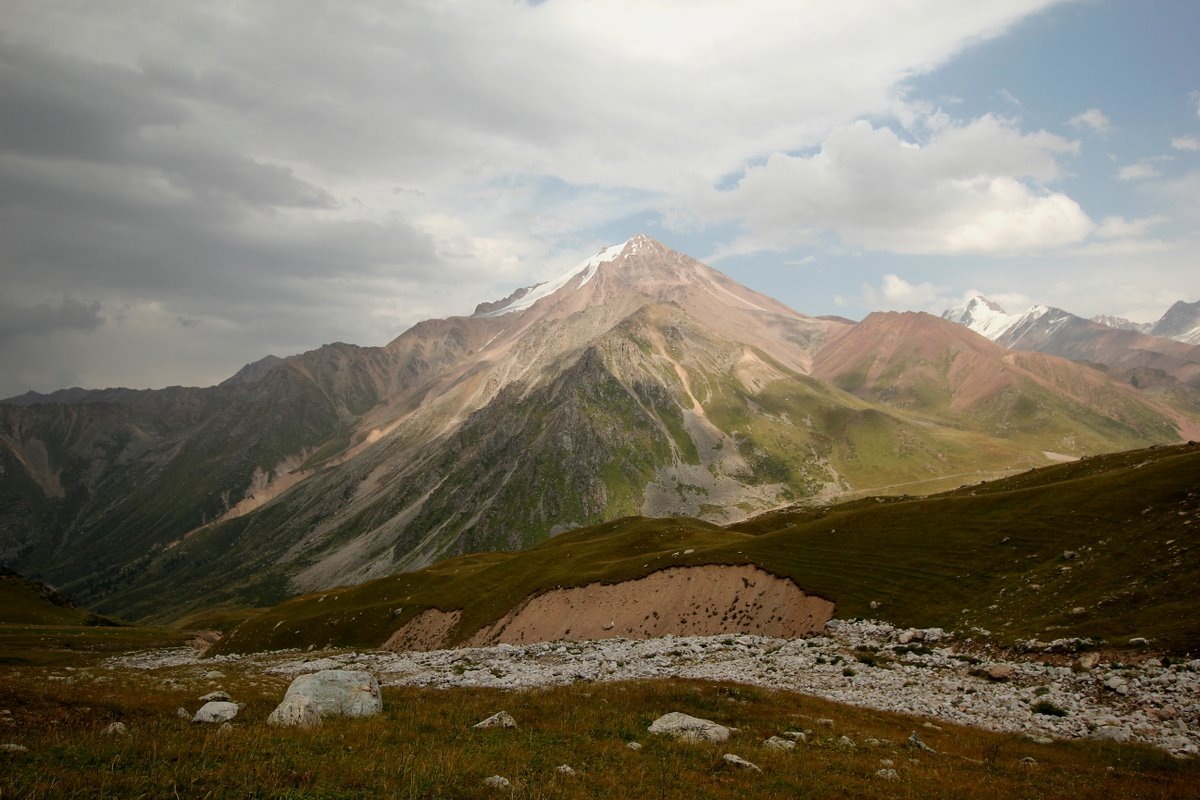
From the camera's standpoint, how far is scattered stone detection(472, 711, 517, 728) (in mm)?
22344

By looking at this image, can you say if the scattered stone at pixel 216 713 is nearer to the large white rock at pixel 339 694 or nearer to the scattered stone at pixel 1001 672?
the large white rock at pixel 339 694

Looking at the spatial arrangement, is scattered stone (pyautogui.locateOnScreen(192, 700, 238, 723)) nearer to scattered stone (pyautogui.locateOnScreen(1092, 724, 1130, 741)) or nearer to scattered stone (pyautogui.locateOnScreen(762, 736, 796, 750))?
scattered stone (pyautogui.locateOnScreen(762, 736, 796, 750))

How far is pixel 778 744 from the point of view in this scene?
21750 mm

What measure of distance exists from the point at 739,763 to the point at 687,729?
4015 millimetres

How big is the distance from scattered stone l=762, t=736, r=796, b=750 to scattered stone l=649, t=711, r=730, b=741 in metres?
1.41

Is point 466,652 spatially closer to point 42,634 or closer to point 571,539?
point 571,539

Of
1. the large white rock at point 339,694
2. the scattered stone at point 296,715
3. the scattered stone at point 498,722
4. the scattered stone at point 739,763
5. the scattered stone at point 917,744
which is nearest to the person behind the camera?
the scattered stone at point 739,763

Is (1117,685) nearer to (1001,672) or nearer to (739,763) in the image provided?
(1001,672)

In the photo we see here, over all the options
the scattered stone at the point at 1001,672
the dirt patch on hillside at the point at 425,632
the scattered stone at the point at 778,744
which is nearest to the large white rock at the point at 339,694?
the scattered stone at the point at 778,744

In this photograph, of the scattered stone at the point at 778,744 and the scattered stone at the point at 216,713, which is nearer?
the scattered stone at the point at 216,713

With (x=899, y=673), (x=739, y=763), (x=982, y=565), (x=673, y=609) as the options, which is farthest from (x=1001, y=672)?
(x=673, y=609)

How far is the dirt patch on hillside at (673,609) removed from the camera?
55250 mm

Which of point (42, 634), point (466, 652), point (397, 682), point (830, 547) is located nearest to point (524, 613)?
point (466, 652)

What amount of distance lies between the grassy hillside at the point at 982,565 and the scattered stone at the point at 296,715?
38.7 metres
